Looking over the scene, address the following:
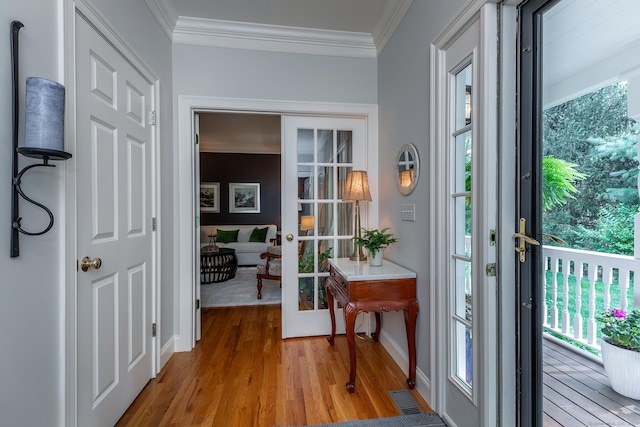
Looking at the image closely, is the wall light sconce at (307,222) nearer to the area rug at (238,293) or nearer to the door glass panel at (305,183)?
the door glass panel at (305,183)

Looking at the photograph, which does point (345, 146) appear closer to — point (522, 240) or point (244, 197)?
point (522, 240)

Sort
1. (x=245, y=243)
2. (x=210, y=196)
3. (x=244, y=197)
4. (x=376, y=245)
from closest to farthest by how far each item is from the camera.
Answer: (x=376, y=245)
(x=245, y=243)
(x=210, y=196)
(x=244, y=197)

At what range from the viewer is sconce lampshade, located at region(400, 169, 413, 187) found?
2.02 metres

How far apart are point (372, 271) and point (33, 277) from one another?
1663 millimetres

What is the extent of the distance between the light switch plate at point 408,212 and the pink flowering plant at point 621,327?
1.10 meters

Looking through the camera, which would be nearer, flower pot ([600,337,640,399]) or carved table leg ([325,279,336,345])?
flower pot ([600,337,640,399])

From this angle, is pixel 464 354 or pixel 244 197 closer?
pixel 464 354

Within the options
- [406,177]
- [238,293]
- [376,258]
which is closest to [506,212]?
[406,177]

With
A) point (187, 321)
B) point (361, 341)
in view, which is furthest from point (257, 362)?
point (361, 341)

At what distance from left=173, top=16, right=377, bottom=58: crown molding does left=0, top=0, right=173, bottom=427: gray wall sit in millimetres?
1371

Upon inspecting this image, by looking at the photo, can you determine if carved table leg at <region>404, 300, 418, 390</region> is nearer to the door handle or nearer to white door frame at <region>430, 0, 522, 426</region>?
white door frame at <region>430, 0, 522, 426</region>

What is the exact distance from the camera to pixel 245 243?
20.0ft

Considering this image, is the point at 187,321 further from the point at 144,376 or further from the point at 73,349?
Result: the point at 73,349

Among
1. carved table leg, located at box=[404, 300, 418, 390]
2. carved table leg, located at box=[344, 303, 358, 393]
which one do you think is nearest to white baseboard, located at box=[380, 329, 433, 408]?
carved table leg, located at box=[404, 300, 418, 390]
